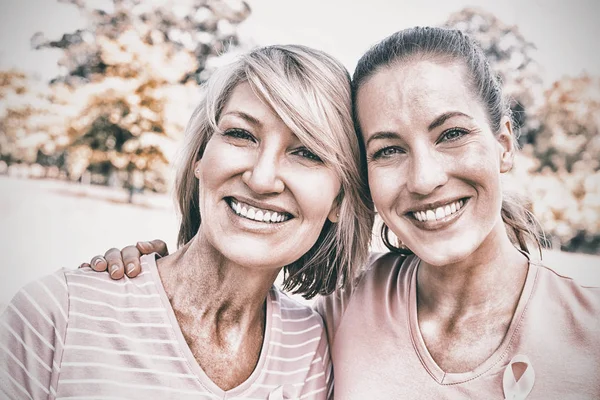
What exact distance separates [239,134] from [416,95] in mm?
762

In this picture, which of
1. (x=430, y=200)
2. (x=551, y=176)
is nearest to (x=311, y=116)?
(x=430, y=200)

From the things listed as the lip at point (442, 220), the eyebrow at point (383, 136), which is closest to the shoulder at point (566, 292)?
the lip at point (442, 220)

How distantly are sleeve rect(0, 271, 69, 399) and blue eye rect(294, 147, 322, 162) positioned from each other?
109cm

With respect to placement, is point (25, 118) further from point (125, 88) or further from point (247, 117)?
point (247, 117)

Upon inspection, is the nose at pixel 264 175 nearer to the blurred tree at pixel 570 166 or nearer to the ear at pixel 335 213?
the ear at pixel 335 213

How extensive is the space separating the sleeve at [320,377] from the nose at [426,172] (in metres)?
0.93

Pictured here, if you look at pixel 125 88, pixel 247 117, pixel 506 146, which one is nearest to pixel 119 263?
pixel 247 117

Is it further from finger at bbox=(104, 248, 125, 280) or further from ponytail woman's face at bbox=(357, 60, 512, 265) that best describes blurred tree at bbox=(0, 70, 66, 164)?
ponytail woman's face at bbox=(357, 60, 512, 265)

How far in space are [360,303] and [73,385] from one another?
1312mm

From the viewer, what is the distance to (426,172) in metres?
1.95

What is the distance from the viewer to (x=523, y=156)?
11195mm

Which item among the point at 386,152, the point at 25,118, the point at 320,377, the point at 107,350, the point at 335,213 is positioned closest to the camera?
the point at 107,350

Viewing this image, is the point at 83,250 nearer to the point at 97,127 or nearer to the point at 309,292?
the point at 97,127

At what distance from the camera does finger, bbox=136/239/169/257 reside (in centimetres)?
235
